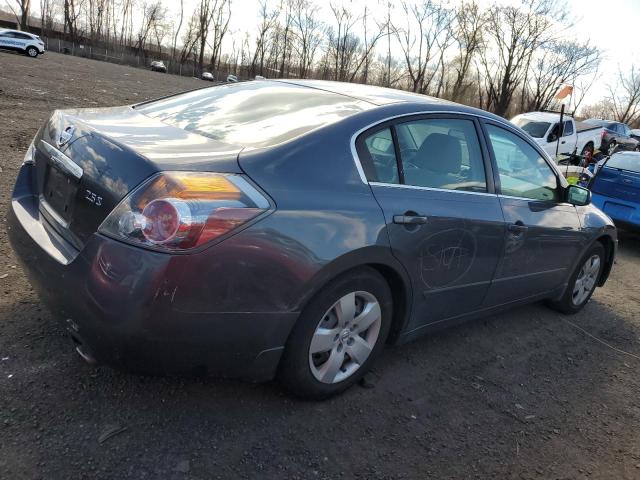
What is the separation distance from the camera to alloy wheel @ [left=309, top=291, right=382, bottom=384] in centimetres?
261

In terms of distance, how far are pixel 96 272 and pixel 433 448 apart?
178 cm

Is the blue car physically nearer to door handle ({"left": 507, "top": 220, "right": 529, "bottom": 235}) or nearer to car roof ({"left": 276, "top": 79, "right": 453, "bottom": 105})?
door handle ({"left": 507, "top": 220, "right": 529, "bottom": 235})

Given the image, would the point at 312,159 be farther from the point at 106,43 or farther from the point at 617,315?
the point at 106,43

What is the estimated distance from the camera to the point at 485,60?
53.3 m

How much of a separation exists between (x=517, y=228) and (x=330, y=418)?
1.80m

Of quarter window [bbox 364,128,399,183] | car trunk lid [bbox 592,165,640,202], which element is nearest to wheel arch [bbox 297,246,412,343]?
quarter window [bbox 364,128,399,183]

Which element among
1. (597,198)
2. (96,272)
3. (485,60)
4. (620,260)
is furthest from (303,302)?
(485,60)

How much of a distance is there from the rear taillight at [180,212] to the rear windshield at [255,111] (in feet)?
1.41

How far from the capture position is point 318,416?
2691mm

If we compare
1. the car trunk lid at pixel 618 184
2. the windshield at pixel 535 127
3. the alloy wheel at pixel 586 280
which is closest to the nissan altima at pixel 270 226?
the alloy wheel at pixel 586 280

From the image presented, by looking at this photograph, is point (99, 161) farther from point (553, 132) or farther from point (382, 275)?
point (553, 132)

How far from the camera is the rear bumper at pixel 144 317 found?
204 centimetres

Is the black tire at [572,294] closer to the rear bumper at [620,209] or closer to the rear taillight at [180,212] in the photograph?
the rear bumper at [620,209]

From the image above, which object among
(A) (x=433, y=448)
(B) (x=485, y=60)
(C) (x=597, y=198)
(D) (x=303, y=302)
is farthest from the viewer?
(B) (x=485, y=60)
